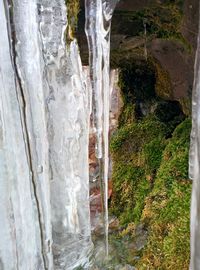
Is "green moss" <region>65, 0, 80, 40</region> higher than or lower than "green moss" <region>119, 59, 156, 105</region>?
higher

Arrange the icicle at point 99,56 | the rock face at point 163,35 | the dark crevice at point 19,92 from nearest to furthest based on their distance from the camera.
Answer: the dark crevice at point 19,92
the icicle at point 99,56
the rock face at point 163,35

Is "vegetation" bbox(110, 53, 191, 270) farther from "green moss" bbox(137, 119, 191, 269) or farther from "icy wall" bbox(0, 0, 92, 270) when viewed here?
"icy wall" bbox(0, 0, 92, 270)

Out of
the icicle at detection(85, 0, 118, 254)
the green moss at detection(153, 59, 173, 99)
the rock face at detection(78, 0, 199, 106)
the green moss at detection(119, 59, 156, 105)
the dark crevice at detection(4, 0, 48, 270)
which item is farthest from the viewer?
the green moss at detection(119, 59, 156, 105)

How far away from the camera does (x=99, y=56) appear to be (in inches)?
42.6

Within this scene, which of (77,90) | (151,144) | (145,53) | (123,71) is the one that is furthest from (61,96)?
(123,71)

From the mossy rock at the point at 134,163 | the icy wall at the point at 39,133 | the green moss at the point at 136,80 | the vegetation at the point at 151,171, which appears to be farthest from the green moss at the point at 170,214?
the green moss at the point at 136,80

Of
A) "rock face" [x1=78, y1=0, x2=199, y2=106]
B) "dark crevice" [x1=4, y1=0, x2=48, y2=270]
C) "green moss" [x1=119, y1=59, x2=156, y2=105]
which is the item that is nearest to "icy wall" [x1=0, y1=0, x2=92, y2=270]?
"dark crevice" [x1=4, y1=0, x2=48, y2=270]

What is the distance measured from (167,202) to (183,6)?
2.05 ft

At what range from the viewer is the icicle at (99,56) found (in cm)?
103

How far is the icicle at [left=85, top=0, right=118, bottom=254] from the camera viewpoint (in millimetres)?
1028

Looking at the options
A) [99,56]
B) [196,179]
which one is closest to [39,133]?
[99,56]

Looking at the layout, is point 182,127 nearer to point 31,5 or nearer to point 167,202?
point 167,202

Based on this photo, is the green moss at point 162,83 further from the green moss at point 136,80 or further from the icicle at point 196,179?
the icicle at point 196,179

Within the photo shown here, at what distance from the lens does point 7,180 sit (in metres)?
0.96
